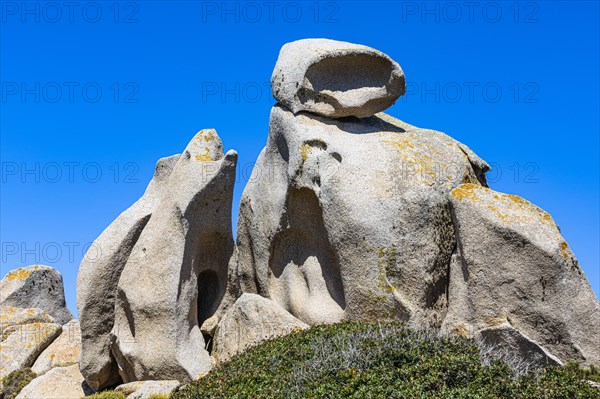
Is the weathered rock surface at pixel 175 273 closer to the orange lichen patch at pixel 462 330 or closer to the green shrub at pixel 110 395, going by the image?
the green shrub at pixel 110 395

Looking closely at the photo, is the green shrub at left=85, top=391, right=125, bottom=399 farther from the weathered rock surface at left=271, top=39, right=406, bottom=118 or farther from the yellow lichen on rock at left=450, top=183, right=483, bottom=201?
the yellow lichen on rock at left=450, top=183, right=483, bottom=201

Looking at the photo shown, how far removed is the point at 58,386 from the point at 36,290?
7534 mm

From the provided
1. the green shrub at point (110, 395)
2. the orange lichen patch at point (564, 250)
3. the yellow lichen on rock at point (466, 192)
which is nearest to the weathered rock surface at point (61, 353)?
the green shrub at point (110, 395)

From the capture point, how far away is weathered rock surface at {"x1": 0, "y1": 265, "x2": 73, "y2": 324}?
78.4ft

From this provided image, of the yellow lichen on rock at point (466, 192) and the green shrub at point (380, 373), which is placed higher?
the yellow lichen on rock at point (466, 192)

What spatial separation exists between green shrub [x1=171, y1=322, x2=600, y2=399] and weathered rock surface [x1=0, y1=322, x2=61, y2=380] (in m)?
7.26

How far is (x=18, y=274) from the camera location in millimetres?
24344

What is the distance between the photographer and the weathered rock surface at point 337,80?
17312 mm

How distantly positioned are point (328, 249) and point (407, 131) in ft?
10.6

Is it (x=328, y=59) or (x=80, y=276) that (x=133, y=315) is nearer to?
(x=80, y=276)

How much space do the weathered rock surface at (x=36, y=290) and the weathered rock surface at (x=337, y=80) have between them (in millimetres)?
10589

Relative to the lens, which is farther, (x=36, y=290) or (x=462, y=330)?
(x=36, y=290)

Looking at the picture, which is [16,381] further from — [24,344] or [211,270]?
[211,270]

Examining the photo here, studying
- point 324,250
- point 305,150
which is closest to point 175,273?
point 324,250
